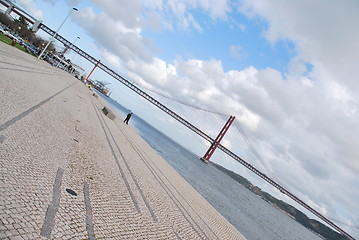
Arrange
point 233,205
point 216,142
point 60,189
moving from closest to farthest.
Result: point 60,189 < point 233,205 < point 216,142

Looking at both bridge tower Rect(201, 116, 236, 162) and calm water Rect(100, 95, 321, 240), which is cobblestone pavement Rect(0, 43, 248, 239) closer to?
calm water Rect(100, 95, 321, 240)

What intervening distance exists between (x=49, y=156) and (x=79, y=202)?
170cm

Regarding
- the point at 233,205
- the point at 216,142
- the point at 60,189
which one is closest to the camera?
the point at 60,189

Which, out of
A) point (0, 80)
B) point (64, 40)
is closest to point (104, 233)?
point (0, 80)

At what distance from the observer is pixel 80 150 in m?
7.18

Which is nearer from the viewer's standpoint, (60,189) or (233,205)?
(60,189)

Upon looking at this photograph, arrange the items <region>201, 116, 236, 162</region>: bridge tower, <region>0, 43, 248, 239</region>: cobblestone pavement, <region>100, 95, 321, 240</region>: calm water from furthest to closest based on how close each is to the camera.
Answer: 1. <region>201, 116, 236, 162</region>: bridge tower
2. <region>100, 95, 321, 240</region>: calm water
3. <region>0, 43, 248, 239</region>: cobblestone pavement

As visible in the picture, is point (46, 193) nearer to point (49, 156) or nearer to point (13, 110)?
point (49, 156)

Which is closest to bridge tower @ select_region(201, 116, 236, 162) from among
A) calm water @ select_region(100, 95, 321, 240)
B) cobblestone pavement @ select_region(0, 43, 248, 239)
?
calm water @ select_region(100, 95, 321, 240)

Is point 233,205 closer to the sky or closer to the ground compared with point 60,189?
closer to the ground

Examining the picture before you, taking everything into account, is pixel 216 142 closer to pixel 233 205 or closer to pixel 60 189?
pixel 233 205

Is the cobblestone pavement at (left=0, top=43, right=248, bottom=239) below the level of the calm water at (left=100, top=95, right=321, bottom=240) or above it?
above

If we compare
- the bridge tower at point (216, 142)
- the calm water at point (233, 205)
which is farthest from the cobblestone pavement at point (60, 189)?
the bridge tower at point (216, 142)

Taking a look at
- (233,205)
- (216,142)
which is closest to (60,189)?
(233,205)
